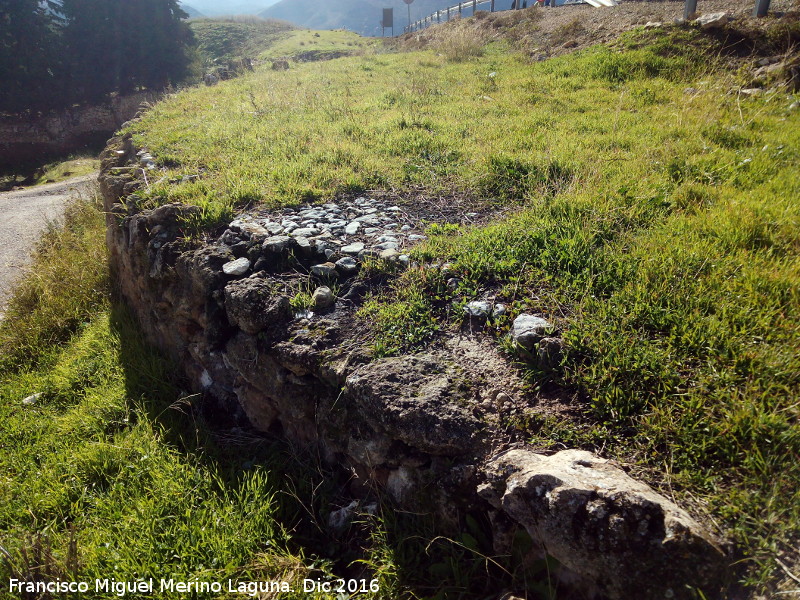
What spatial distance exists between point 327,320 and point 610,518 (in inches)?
84.4

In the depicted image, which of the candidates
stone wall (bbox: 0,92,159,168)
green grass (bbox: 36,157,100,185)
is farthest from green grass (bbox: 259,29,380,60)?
green grass (bbox: 36,157,100,185)

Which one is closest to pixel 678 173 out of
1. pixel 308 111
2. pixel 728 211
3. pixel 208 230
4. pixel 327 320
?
pixel 728 211

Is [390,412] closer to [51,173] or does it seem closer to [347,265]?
[347,265]

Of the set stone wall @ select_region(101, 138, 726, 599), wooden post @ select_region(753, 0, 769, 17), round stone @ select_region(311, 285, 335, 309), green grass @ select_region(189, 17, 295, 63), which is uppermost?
green grass @ select_region(189, 17, 295, 63)

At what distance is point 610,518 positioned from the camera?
1.81 metres

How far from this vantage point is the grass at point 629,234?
1.98m

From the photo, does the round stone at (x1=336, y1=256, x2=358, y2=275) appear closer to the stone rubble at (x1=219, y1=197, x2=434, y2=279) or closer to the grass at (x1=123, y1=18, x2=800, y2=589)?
the stone rubble at (x1=219, y1=197, x2=434, y2=279)

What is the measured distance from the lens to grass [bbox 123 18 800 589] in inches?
78.0

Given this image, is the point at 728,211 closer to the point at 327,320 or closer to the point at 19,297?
the point at 327,320

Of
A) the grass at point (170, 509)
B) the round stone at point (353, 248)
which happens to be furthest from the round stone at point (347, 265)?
the grass at point (170, 509)

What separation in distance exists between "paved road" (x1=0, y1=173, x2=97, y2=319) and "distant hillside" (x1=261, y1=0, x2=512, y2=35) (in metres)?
143

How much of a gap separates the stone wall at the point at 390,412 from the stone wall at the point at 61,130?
20396 mm

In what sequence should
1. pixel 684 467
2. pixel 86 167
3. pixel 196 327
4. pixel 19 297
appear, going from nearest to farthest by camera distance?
pixel 684 467
pixel 196 327
pixel 19 297
pixel 86 167

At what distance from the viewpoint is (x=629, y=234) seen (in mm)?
3379
